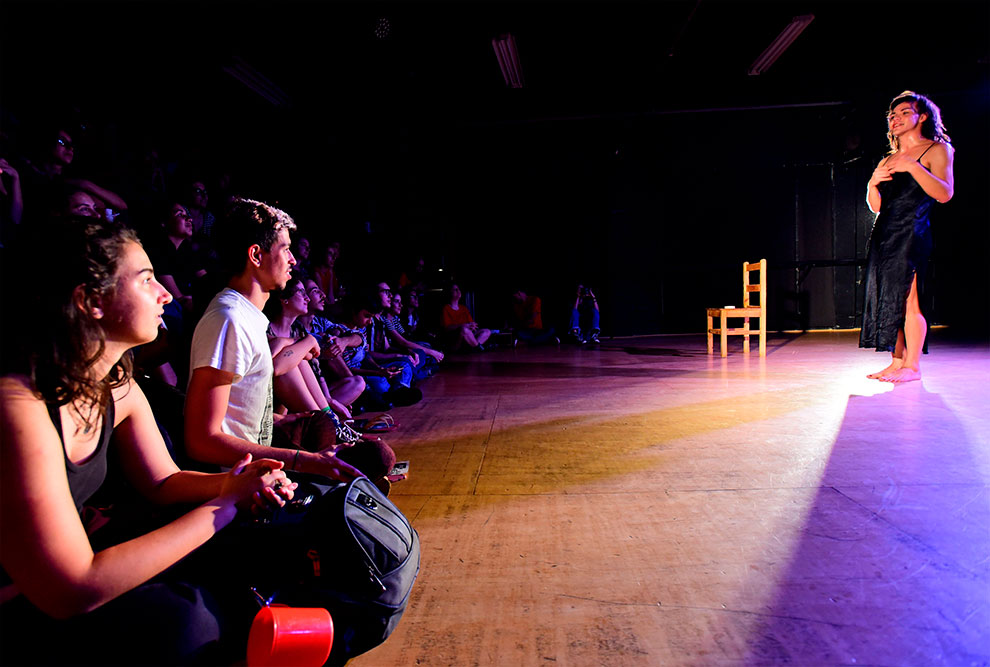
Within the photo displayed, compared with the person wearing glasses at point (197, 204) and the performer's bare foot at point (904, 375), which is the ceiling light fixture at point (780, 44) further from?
the person wearing glasses at point (197, 204)

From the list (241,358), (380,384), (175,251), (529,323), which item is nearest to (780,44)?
(529,323)

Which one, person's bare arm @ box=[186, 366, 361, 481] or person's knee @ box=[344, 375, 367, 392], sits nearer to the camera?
person's bare arm @ box=[186, 366, 361, 481]

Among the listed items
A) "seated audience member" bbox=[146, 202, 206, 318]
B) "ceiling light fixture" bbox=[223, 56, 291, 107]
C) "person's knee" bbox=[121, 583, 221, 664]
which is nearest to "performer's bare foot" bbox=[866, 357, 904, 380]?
"person's knee" bbox=[121, 583, 221, 664]

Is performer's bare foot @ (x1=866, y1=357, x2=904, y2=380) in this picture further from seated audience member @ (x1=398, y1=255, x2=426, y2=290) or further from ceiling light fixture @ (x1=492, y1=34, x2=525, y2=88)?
seated audience member @ (x1=398, y1=255, x2=426, y2=290)

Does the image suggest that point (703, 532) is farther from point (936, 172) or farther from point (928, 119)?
point (928, 119)

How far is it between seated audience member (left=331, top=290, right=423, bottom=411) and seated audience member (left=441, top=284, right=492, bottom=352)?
3.02 metres

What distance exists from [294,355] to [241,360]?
1150 mm

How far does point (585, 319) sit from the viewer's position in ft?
28.0

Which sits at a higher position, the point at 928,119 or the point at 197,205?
the point at 928,119

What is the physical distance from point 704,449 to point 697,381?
1.99 m

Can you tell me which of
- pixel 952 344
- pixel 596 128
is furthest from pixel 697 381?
pixel 596 128

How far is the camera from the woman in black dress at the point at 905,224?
11.5 ft

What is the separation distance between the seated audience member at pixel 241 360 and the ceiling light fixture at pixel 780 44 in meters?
6.63

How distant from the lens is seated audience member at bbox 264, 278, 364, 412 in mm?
2592
